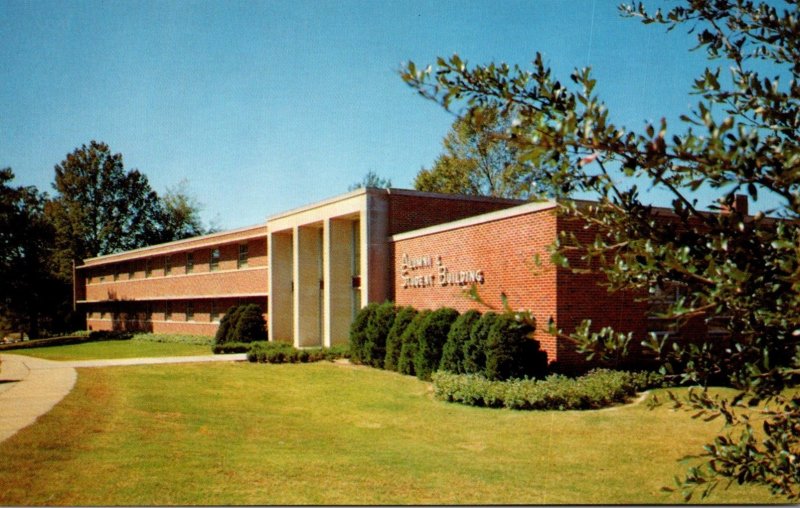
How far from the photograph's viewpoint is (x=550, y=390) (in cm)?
1181

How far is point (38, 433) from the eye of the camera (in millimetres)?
8664

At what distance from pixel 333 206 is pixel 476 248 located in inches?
343

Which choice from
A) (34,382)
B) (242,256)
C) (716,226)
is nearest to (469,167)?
(242,256)

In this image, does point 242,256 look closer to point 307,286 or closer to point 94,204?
point 307,286

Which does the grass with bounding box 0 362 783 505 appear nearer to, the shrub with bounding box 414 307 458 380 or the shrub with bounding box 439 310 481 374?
the shrub with bounding box 439 310 481 374

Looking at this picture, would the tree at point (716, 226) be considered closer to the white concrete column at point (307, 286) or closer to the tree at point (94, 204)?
the tree at point (94, 204)

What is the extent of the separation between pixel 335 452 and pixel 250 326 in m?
20.2

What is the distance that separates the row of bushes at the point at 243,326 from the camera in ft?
91.0

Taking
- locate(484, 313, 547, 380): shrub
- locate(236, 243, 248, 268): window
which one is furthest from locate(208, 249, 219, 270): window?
locate(484, 313, 547, 380): shrub

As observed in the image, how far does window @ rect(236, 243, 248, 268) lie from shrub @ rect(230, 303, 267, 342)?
4.09m

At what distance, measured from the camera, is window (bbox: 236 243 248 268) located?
106ft

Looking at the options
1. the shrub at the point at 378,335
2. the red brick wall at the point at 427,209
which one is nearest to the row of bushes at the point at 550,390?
the shrub at the point at 378,335

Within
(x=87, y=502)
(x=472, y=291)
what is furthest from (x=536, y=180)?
(x=87, y=502)

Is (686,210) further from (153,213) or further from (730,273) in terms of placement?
(153,213)
